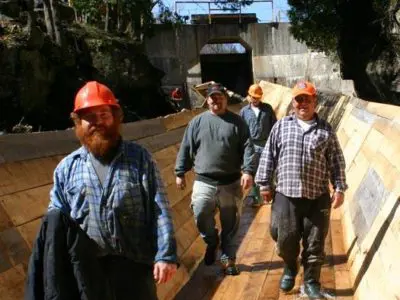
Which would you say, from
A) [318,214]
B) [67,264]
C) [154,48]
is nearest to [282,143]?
[318,214]

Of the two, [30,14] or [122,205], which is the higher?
[30,14]

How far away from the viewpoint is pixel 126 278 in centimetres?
289

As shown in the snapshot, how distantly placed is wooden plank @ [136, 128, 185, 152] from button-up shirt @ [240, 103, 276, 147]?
0.96m

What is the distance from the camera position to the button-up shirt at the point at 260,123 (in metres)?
8.36

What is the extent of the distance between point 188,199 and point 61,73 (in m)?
15.4

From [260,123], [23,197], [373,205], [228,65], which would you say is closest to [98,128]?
[23,197]

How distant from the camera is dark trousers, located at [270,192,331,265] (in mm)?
4570

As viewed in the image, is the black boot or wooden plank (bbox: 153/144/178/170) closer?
the black boot

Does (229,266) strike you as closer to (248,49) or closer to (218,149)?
(218,149)

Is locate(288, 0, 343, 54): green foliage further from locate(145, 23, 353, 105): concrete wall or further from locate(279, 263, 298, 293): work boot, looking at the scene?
locate(279, 263, 298, 293): work boot

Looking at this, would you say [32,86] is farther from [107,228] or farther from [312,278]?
[107,228]

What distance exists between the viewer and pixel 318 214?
459 cm

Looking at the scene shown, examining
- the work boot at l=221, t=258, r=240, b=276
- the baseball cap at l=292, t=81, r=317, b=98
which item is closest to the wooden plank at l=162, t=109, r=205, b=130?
the work boot at l=221, t=258, r=240, b=276

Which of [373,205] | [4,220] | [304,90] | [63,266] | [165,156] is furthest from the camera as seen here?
[165,156]
